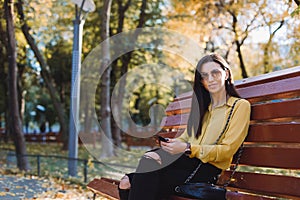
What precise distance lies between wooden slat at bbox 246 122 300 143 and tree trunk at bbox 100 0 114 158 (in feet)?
32.6

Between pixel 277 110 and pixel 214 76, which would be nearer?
pixel 277 110

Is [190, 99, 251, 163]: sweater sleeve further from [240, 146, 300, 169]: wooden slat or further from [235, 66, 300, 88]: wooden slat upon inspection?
[235, 66, 300, 88]: wooden slat

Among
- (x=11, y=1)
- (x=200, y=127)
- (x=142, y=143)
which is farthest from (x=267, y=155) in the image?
(x=142, y=143)

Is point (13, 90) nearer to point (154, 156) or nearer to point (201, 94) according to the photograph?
point (201, 94)

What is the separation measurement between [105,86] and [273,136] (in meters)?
12.0

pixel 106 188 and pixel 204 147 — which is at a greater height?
pixel 204 147

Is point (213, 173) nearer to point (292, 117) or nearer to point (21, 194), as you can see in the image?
point (292, 117)

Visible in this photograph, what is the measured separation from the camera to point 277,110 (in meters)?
2.87

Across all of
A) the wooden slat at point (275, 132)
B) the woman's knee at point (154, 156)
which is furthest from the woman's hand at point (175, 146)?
the wooden slat at point (275, 132)

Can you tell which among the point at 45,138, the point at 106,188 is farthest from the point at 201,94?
the point at 45,138

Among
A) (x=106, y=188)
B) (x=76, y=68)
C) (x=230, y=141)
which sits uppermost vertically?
(x=76, y=68)

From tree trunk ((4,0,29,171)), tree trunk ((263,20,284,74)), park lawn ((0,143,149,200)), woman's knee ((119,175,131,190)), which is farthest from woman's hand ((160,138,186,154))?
tree trunk ((263,20,284,74))

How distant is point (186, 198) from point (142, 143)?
2226cm

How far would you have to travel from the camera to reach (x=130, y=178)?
3107mm
